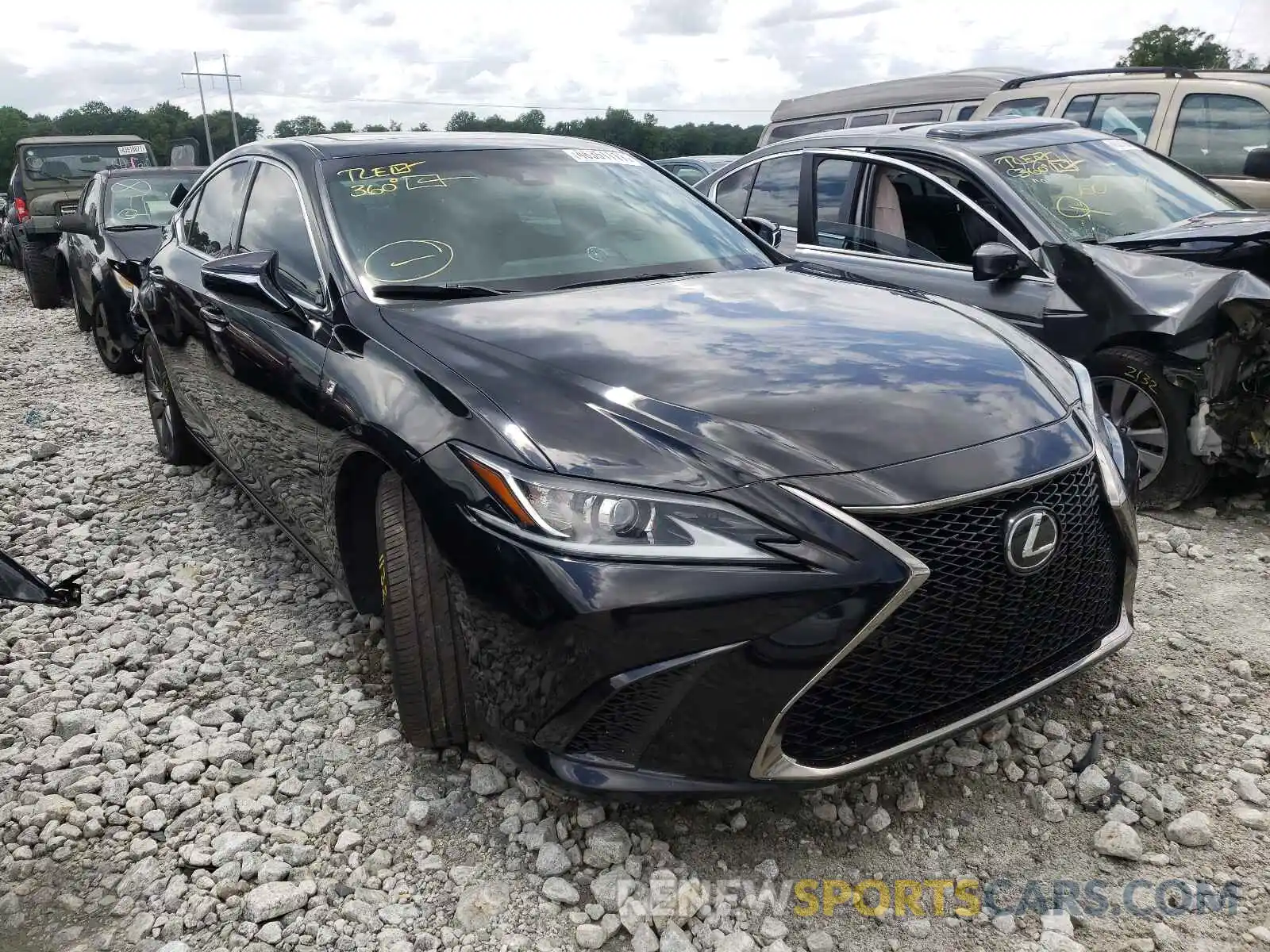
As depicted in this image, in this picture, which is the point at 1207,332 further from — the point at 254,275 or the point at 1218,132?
the point at 1218,132

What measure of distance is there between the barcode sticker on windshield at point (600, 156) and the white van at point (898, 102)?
7.80 m

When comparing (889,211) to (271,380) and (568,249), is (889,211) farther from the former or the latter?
(271,380)

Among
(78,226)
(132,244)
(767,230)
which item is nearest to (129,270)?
(132,244)

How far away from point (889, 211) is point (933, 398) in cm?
313

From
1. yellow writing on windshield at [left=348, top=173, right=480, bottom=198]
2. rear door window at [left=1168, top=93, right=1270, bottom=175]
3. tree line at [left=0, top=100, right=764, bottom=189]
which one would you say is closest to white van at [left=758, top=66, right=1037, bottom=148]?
rear door window at [left=1168, top=93, right=1270, bottom=175]

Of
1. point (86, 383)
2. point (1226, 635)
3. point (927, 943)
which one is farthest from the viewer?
point (86, 383)

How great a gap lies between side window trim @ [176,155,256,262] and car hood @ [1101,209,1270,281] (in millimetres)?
3518

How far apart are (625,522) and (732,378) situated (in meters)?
0.50

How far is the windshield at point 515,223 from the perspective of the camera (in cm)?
304

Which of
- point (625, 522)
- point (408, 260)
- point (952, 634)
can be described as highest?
point (408, 260)

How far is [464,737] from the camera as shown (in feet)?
8.31

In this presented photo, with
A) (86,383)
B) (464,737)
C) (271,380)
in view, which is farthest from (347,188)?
(86,383)

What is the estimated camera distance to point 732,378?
7.67 feet

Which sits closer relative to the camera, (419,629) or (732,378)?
(732,378)
